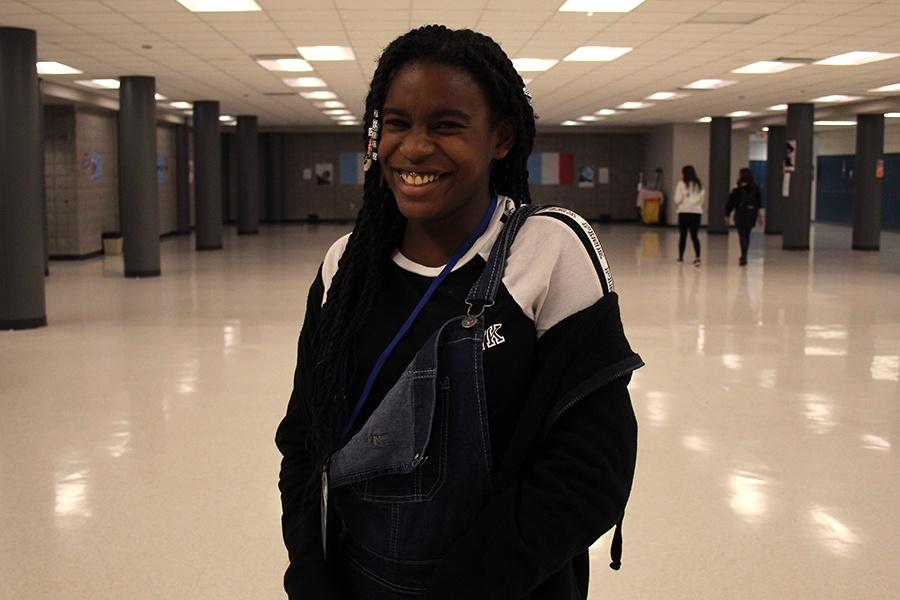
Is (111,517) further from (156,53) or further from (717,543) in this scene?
(156,53)

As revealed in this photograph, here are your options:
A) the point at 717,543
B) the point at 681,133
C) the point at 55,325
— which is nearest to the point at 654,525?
the point at 717,543

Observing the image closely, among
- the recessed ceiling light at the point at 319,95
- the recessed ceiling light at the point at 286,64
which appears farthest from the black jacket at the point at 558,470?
the recessed ceiling light at the point at 319,95

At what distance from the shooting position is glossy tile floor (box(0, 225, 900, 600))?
4398 mm

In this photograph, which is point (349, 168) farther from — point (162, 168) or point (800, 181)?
point (800, 181)

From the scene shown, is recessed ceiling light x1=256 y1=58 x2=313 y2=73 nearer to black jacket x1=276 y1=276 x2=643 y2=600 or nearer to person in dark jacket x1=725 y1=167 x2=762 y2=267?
person in dark jacket x1=725 y1=167 x2=762 y2=267

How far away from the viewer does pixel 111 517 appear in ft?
16.6

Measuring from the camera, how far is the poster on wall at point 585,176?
40.3 metres

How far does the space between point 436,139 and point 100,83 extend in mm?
19841

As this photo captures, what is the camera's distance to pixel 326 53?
1555 centimetres

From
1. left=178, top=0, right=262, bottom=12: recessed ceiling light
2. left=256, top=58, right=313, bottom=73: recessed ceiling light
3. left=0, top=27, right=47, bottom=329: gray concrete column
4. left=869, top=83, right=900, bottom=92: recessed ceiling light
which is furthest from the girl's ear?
left=869, top=83, right=900, bottom=92: recessed ceiling light

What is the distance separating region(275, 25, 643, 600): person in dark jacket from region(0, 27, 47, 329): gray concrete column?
11323 millimetres

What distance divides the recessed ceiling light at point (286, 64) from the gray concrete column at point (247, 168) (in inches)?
500

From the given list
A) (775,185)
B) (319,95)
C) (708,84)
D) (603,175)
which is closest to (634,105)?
(708,84)

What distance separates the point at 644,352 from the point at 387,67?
8.22 metres
